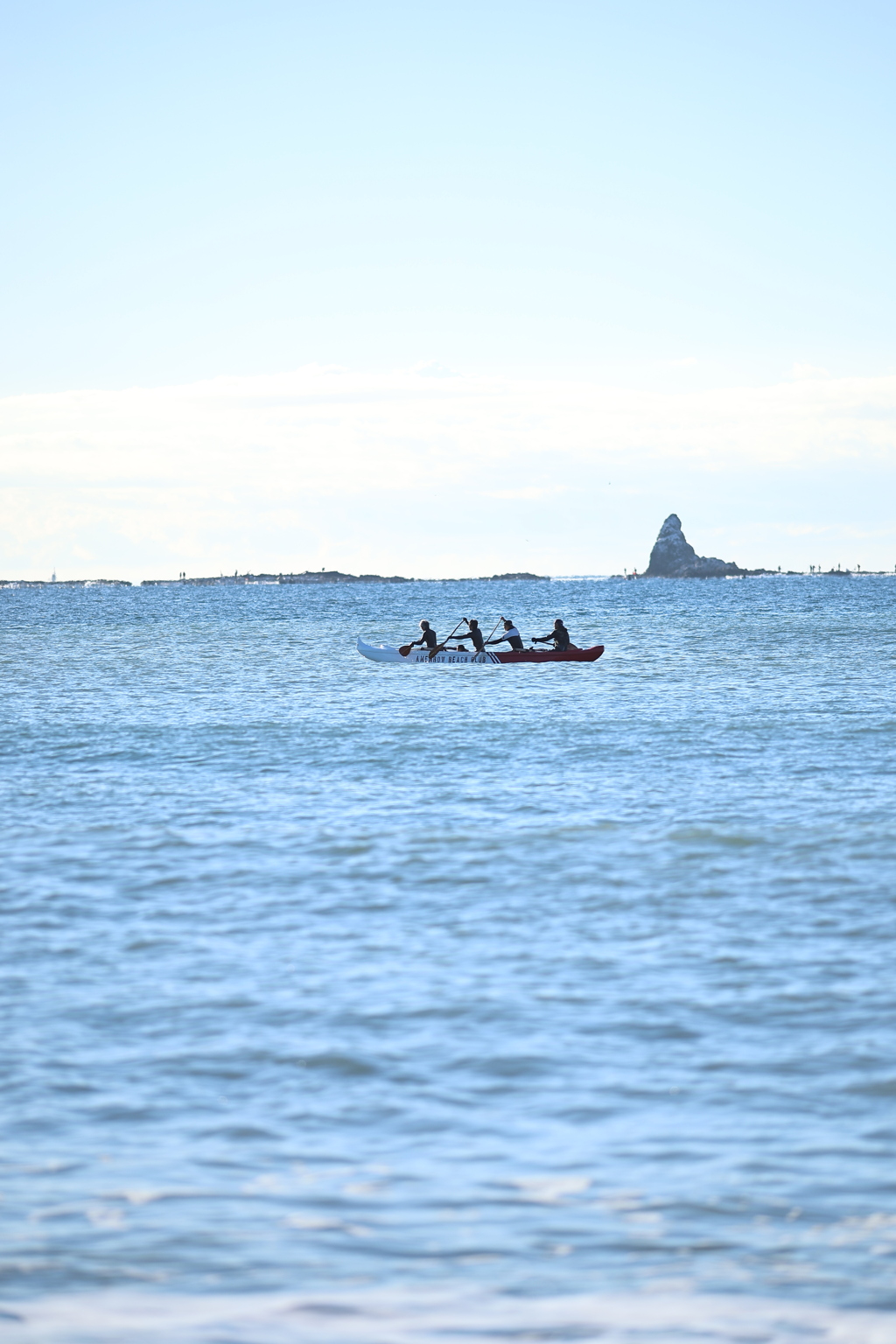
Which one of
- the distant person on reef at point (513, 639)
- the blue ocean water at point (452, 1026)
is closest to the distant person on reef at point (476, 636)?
the distant person on reef at point (513, 639)

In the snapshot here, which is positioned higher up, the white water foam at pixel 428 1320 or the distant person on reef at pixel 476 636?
the distant person on reef at pixel 476 636

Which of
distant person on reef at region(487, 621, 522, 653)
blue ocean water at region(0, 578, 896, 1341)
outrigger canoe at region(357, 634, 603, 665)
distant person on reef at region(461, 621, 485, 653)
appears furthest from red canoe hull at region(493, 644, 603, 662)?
blue ocean water at region(0, 578, 896, 1341)

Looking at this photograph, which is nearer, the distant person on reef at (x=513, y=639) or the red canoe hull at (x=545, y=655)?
the distant person on reef at (x=513, y=639)

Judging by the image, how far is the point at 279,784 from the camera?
2098 centimetres

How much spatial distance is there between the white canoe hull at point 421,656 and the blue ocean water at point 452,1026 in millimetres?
20448

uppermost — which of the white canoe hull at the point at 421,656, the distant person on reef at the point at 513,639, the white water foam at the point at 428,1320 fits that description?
the distant person on reef at the point at 513,639

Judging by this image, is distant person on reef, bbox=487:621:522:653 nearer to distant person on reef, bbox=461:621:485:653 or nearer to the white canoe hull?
distant person on reef, bbox=461:621:485:653

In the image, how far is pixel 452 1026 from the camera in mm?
9625

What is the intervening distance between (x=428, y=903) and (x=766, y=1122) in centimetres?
587

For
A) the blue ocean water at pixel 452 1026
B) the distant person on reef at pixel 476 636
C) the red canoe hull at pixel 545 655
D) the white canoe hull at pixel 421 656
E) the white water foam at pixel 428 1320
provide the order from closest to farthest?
the white water foam at pixel 428 1320 → the blue ocean water at pixel 452 1026 → the distant person on reef at pixel 476 636 → the red canoe hull at pixel 545 655 → the white canoe hull at pixel 421 656

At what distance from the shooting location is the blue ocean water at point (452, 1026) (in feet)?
21.3

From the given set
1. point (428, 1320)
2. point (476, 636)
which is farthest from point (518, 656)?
point (428, 1320)

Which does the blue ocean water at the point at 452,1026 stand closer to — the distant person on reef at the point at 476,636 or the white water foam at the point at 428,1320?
the white water foam at the point at 428,1320

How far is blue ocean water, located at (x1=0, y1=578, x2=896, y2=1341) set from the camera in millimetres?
6488
